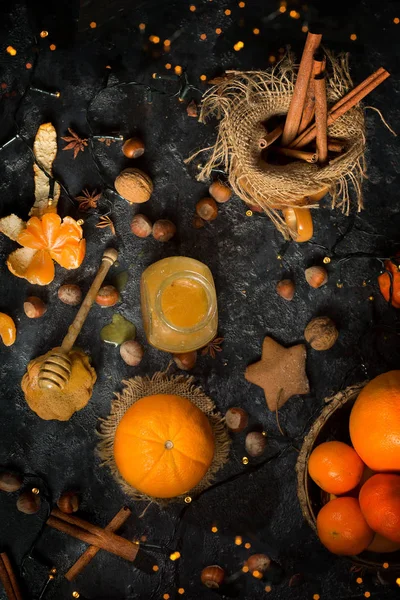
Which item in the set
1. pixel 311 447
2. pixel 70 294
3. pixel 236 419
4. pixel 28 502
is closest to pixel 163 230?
pixel 70 294

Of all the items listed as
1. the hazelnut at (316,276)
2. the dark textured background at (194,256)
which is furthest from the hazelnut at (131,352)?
the hazelnut at (316,276)

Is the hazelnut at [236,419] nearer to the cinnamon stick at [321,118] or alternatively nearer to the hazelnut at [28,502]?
the hazelnut at [28,502]

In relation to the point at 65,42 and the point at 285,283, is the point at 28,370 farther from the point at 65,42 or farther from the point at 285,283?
the point at 65,42

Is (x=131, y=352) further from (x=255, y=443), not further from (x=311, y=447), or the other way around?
(x=311, y=447)

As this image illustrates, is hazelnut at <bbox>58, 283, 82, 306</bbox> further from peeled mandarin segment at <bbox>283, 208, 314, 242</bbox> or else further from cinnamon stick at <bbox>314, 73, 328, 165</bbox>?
cinnamon stick at <bbox>314, 73, 328, 165</bbox>

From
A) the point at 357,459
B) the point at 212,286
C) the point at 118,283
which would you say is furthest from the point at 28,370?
the point at 357,459

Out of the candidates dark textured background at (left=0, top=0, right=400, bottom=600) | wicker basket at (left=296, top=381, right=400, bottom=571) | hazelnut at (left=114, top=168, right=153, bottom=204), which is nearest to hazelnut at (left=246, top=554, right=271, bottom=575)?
dark textured background at (left=0, top=0, right=400, bottom=600)
